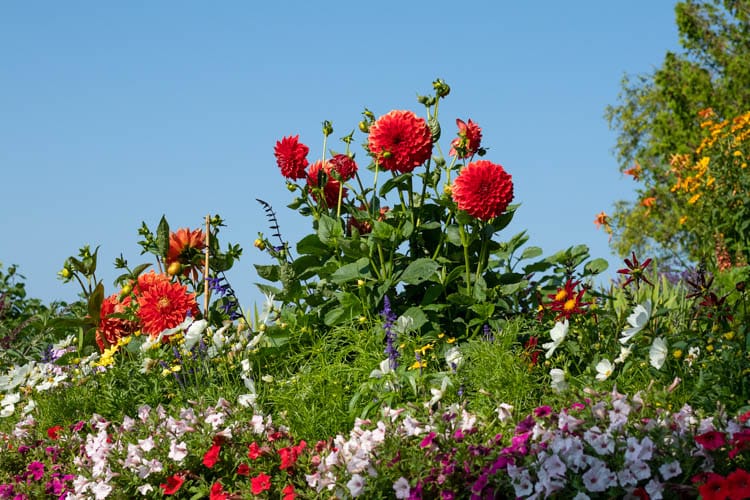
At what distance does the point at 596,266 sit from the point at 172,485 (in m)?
2.58

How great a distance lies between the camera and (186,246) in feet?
16.9

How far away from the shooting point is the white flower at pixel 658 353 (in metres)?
3.14

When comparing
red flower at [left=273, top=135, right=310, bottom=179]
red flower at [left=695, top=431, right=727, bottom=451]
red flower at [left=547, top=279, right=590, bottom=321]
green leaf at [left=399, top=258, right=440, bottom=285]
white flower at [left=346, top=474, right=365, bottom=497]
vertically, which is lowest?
red flower at [left=695, top=431, right=727, bottom=451]

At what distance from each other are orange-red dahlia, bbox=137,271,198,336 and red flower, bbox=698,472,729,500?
10.4 feet

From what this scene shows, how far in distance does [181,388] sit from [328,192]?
145 centimetres

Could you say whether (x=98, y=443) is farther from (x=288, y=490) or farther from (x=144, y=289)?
(x=144, y=289)

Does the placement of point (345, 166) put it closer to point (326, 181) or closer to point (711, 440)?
point (326, 181)

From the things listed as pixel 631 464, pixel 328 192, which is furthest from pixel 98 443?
pixel 631 464

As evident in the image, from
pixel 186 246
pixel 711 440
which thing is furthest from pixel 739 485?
pixel 186 246

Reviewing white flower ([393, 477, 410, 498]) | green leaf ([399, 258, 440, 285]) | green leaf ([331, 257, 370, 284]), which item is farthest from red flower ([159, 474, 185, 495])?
green leaf ([399, 258, 440, 285])

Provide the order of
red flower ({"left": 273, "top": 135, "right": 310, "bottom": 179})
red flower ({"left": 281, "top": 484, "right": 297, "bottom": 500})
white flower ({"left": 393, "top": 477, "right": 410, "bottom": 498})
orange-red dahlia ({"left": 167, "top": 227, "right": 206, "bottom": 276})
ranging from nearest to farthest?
white flower ({"left": 393, "top": 477, "right": 410, "bottom": 498}) < red flower ({"left": 281, "top": 484, "right": 297, "bottom": 500}) < red flower ({"left": 273, "top": 135, "right": 310, "bottom": 179}) < orange-red dahlia ({"left": 167, "top": 227, "right": 206, "bottom": 276})

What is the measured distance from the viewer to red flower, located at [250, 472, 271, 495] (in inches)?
116

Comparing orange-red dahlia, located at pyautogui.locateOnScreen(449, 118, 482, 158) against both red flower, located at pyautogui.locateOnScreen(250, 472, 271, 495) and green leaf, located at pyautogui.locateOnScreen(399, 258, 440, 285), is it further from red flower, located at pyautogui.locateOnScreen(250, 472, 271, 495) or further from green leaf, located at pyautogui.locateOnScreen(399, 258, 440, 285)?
red flower, located at pyautogui.locateOnScreen(250, 472, 271, 495)

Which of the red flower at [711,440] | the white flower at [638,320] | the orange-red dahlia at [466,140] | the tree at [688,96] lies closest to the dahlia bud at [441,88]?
the orange-red dahlia at [466,140]
